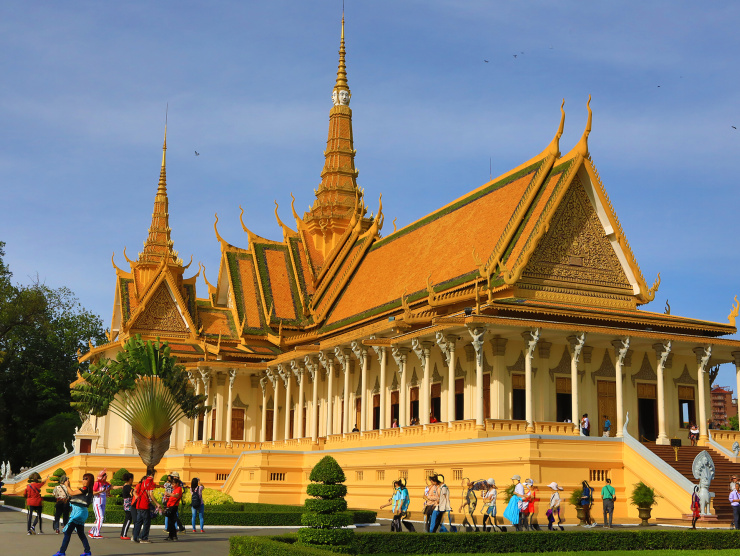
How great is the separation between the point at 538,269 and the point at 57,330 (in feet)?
147

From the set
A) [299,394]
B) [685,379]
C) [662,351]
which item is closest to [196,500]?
[662,351]

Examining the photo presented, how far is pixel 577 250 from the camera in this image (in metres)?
28.8

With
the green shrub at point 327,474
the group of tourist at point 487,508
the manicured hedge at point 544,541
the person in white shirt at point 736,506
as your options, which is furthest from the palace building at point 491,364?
the green shrub at point 327,474

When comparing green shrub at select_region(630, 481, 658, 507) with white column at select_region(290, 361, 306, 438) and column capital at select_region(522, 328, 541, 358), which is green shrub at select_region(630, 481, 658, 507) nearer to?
column capital at select_region(522, 328, 541, 358)

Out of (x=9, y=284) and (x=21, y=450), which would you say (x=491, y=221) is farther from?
(x=21, y=450)

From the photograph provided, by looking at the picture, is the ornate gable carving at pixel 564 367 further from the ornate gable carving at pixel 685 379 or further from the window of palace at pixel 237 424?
the window of palace at pixel 237 424

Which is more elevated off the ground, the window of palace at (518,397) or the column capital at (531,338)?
the column capital at (531,338)

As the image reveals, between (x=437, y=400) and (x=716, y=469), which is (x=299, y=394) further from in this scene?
(x=716, y=469)

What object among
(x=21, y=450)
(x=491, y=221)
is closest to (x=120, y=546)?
(x=491, y=221)

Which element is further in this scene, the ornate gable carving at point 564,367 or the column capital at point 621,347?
the ornate gable carving at point 564,367

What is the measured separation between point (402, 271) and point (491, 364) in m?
8.79

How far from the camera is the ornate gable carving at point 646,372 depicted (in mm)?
28141

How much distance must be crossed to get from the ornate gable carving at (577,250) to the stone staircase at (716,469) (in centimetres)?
586

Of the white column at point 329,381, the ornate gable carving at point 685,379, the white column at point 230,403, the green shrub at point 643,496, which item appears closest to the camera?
the green shrub at point 643,496
